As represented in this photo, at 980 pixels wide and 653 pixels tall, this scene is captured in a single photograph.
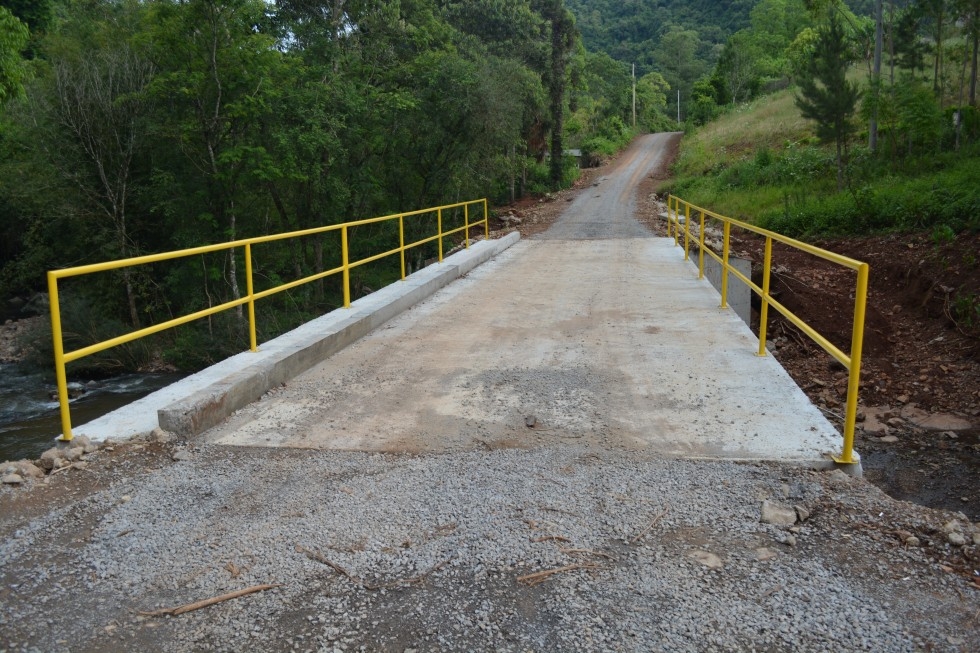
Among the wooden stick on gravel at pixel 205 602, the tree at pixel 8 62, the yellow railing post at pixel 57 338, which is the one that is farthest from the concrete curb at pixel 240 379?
the tree at pixel 8 62

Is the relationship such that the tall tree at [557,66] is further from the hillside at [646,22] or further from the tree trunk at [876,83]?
the hillside at [646,22]

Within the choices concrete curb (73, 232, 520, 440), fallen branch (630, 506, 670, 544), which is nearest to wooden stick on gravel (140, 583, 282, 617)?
fallen branch (630, 506, 670, 544)

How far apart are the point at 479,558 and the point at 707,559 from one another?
107 cm

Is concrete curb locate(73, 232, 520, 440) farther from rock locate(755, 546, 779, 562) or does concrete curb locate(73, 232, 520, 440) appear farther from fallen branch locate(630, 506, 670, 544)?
rock locate(755, 546, 779, 562)

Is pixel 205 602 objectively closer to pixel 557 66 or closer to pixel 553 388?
pixel 553 388

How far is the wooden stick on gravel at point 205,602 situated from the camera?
3.09 metres

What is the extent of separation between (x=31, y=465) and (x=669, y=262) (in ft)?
39.3

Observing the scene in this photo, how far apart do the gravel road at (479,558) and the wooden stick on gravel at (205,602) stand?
2 centimetres

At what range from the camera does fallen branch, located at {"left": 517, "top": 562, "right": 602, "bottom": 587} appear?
3299 millimetres

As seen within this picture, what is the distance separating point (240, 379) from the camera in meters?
5.86

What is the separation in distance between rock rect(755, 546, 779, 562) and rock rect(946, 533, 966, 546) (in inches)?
33.6

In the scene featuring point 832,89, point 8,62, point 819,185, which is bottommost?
point 819,185

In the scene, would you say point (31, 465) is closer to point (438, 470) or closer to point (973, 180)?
point (438, 470)

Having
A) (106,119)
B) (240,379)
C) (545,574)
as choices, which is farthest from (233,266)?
(545,574)
